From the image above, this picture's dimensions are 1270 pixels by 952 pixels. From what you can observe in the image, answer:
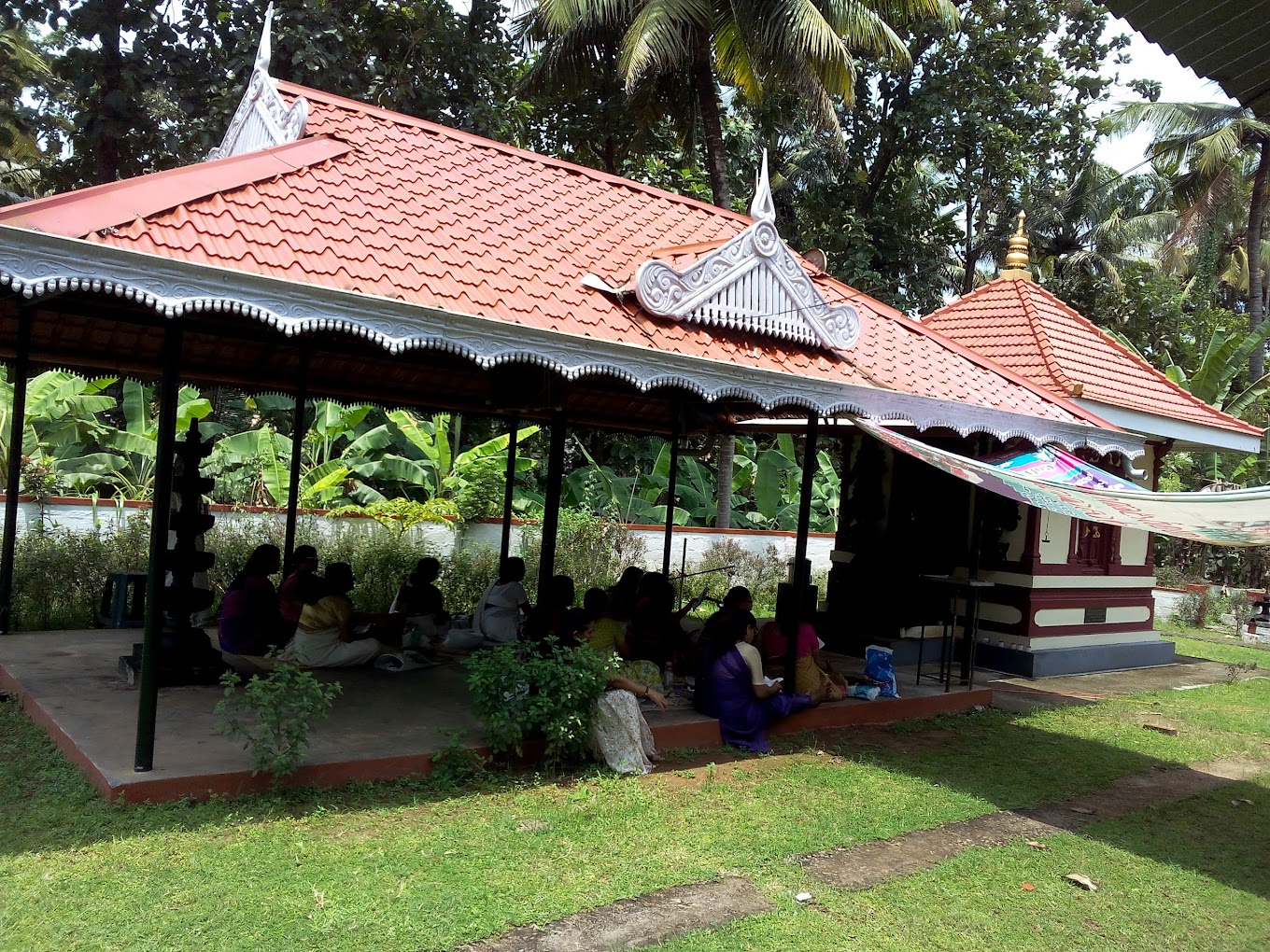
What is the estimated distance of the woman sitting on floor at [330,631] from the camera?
25.5ft

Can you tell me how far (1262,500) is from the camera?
570cm

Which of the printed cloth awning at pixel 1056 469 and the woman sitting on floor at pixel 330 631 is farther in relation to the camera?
the printed cloth awning at pixel 1056 469

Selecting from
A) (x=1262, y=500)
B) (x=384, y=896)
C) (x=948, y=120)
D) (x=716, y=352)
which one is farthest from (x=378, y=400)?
(x=948, y=120)

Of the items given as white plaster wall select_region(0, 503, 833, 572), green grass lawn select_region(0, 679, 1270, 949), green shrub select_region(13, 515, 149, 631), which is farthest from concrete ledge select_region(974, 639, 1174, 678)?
green shrub select_region(13, 515, 149, 631)

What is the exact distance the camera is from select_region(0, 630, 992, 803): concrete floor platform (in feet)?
17.7

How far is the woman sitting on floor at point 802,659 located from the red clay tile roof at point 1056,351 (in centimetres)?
535

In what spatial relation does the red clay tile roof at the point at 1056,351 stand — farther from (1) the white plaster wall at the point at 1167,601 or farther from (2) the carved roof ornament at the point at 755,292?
(1) the white plaster wall at the point at 1167,601

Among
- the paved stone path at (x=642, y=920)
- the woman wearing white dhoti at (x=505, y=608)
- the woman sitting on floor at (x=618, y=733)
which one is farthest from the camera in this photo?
the woman wearing white dhoti at (x=505, y=608)

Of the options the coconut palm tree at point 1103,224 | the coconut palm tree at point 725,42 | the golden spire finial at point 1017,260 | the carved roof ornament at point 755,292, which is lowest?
the carved roof ornament at point 755,292

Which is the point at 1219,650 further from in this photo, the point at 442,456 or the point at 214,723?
the point at 214,723

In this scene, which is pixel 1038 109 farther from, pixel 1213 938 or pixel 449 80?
pixel 1213 938

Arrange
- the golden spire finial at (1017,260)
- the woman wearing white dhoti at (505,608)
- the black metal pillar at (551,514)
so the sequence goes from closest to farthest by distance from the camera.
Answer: the black metal pillar at (551,514) → the woman wearing white dhoti at (505,608) → the golden spire finial at (1017,260)

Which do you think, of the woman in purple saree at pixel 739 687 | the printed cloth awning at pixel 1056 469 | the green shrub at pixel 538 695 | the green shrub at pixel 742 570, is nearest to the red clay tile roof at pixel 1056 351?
the printed cloth awning at pixel 1056 469

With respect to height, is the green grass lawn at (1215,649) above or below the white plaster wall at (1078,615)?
below
